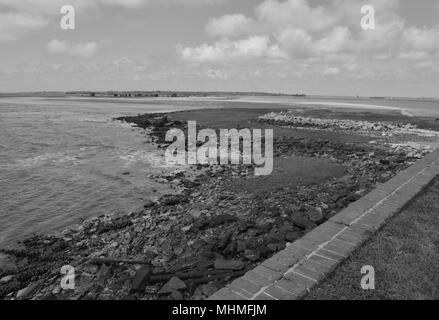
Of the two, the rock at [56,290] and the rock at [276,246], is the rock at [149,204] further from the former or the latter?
the rock at [276,246]

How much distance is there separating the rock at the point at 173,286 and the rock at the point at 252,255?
1.69 metres

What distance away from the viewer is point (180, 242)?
8875 millimetres

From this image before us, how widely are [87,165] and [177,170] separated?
5.89 meters

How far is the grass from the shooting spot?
186 inches

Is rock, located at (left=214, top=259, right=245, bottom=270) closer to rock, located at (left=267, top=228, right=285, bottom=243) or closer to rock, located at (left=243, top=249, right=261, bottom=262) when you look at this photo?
rock, located at (left=243, top=249, right=261, bottom=262)

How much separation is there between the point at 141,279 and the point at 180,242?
8.28ft

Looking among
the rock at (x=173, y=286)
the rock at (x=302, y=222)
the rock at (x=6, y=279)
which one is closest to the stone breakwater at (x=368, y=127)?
the rock at (x=302, y=222)

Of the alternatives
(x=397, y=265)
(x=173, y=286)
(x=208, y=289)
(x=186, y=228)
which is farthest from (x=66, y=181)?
(x=397, y=265)

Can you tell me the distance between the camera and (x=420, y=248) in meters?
5.85

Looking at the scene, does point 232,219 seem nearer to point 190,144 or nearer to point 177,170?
point 177,170

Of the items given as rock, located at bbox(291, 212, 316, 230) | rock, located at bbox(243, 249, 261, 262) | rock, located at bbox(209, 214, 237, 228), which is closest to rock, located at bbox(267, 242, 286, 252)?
rock, located at bbox(243, 249, 261, 262)

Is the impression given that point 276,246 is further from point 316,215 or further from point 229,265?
point 316,215
